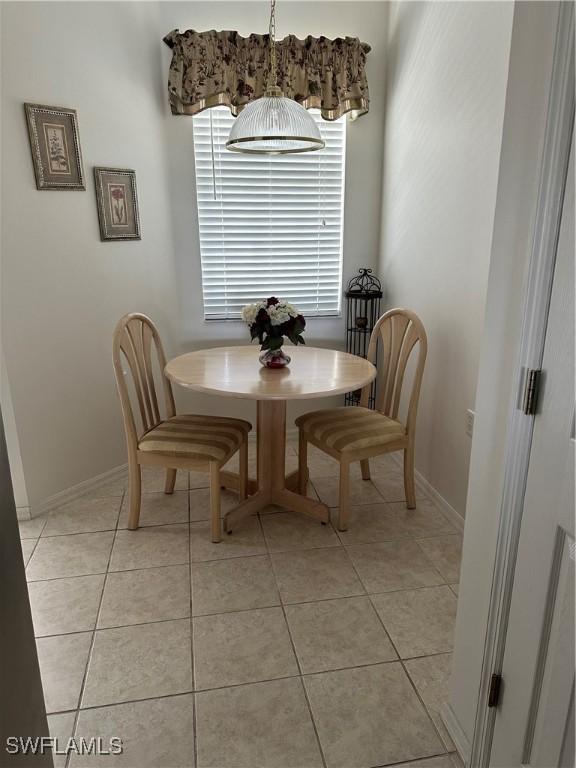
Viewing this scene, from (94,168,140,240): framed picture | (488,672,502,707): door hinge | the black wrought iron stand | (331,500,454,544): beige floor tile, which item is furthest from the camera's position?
the black wrought iron stand

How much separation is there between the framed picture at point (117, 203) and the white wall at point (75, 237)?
0.04 m

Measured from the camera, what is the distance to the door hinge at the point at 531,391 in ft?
3.70

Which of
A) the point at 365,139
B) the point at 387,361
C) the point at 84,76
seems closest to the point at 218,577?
the point at 387,361

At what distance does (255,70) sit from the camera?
3115 millimetres

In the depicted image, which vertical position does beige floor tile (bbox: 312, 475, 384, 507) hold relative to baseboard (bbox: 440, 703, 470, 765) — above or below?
below

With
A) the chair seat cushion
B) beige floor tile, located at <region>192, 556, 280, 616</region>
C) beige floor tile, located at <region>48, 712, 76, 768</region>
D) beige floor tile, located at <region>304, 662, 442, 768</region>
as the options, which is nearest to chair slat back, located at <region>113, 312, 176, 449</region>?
beige floor tile, located at <region>192, 556, 280, 616</region>

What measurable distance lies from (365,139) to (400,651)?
9.84ft

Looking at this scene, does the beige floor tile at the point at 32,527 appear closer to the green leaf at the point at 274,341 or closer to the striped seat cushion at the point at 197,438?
the striped seat cushion at the point at 197,438

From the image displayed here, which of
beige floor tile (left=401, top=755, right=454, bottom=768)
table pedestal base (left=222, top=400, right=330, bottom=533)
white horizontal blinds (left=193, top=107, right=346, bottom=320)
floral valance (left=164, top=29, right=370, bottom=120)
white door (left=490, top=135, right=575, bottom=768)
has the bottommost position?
beige floor tile (left=401, top=755, right=454, bottom=768)

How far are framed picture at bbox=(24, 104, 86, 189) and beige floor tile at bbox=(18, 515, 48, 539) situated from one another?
1682 millimetres

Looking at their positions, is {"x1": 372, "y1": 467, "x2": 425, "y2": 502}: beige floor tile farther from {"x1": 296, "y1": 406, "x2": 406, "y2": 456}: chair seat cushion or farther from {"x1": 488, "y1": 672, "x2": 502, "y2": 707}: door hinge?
{"x1": 488, "y1": 672, "x2": 502, "y2": 707}: door hinge

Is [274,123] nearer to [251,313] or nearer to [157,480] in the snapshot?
[251,313]

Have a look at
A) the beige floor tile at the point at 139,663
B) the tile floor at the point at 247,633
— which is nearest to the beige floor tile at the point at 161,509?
the tile floor at the point at 247,633

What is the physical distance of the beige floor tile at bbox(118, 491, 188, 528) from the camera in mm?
2754
